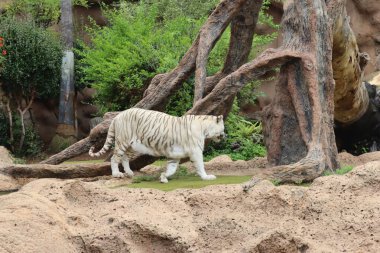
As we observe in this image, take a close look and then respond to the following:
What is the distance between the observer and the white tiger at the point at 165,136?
7945 millimetres

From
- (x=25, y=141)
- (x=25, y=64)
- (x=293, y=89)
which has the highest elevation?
A: (x=293, y=89)

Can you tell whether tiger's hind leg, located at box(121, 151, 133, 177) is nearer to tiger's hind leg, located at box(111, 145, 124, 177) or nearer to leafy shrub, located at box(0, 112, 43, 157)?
tiger's hind leg, located at box(111, 145, 124, 177)

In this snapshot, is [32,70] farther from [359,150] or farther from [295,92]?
[295,92]

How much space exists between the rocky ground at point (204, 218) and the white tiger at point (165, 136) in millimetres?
1394

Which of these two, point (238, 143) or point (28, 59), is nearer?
point (238, 143)

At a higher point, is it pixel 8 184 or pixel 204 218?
pixel 204 218

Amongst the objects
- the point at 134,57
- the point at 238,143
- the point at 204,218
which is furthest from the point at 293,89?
the point at 134,57

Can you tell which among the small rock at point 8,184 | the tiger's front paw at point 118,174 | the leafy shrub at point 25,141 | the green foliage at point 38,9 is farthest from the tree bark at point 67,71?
the tiger's front paw at point 118,174

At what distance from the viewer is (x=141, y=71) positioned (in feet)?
55.9

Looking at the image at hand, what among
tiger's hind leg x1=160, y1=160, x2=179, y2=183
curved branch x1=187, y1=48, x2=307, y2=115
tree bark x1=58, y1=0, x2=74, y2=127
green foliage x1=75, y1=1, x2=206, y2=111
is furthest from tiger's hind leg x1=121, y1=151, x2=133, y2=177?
tree bark x1=58, y1=0, x2=74, y2=127

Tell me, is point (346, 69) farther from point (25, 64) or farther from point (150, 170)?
point (25, 64)

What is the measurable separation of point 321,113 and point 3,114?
14.1m

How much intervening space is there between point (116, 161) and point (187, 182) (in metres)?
1.25

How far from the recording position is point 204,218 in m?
6.21
